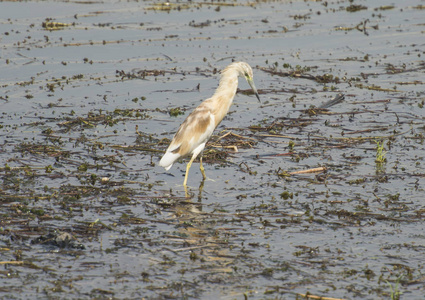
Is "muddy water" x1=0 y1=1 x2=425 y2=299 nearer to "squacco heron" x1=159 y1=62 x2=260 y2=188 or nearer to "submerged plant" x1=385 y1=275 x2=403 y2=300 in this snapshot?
"submerged plant" x1=385 y1=275 x2=403 y2=300

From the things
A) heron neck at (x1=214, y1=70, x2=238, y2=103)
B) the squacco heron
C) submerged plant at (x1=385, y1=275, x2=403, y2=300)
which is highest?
heron neck at (x1=214, y1=70, x2=238, y2=103)

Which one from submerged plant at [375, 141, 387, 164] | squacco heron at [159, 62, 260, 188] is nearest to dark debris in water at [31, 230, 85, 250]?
squacco heron at [159, 62, 260, 188]

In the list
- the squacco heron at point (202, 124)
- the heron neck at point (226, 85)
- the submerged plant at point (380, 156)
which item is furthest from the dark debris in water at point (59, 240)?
the submerged plant at point (380, 156)

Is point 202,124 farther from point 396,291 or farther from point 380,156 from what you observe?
point 396,291

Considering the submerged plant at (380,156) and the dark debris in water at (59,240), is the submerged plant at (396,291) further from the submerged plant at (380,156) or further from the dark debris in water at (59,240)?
the submerged plant at (380,156)

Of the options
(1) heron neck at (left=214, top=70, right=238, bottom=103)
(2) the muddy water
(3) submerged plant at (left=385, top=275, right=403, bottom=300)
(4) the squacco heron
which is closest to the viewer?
(3) submerged plant at (left=385, top=275, right=403, bottom=300)

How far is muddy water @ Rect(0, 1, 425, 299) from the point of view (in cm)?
611

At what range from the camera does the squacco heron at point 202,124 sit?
9.02 m

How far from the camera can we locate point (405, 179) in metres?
8.81

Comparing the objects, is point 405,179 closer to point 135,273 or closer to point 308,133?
point 308,133

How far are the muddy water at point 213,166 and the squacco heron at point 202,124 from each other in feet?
1.28

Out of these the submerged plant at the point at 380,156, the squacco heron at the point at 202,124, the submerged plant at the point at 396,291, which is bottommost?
the submerged plant at the point at 396,291

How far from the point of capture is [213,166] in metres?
9.70

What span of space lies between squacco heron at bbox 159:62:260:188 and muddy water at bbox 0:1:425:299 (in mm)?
389
